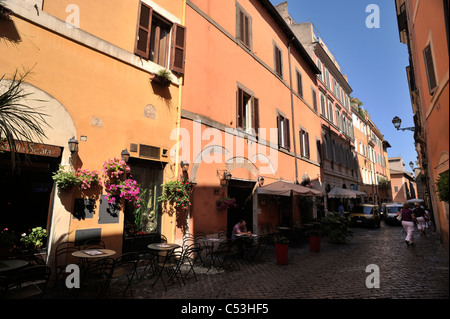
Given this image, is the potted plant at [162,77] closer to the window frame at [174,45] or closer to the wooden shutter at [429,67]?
the window frame at [174,45]

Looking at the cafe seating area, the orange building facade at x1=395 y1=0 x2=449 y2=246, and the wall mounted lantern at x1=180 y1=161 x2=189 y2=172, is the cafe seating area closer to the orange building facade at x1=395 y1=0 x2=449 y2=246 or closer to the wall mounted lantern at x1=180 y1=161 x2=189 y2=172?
the wall mounted lantern at x1=180 y1=161 x2=189 y2=172

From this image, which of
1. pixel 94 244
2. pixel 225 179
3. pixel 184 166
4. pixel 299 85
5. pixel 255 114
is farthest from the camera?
pixel 299 85

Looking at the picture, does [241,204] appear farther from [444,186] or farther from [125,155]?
[444,186]

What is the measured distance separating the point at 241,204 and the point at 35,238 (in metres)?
6.95

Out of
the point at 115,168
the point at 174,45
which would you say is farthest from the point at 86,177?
the point at 174,45

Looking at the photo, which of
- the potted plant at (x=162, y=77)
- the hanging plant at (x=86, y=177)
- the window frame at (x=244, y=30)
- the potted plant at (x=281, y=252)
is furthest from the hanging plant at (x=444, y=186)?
the window frame at (x=244, y=30)

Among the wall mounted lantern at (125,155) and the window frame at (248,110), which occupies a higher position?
the window frame at (248,110)

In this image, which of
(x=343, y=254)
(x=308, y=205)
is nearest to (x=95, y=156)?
(x=343, y=254)

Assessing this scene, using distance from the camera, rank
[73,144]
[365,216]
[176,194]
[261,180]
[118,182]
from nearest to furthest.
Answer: [73,144], [118,182], [176,194], [261,180], [365,216]

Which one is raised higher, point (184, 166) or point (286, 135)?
point (286, 135)

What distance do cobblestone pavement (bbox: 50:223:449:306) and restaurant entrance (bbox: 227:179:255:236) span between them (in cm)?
251

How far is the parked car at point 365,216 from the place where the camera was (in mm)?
17344

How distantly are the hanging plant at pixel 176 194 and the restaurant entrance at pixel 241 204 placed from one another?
9.43 feet

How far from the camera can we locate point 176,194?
6984mm
